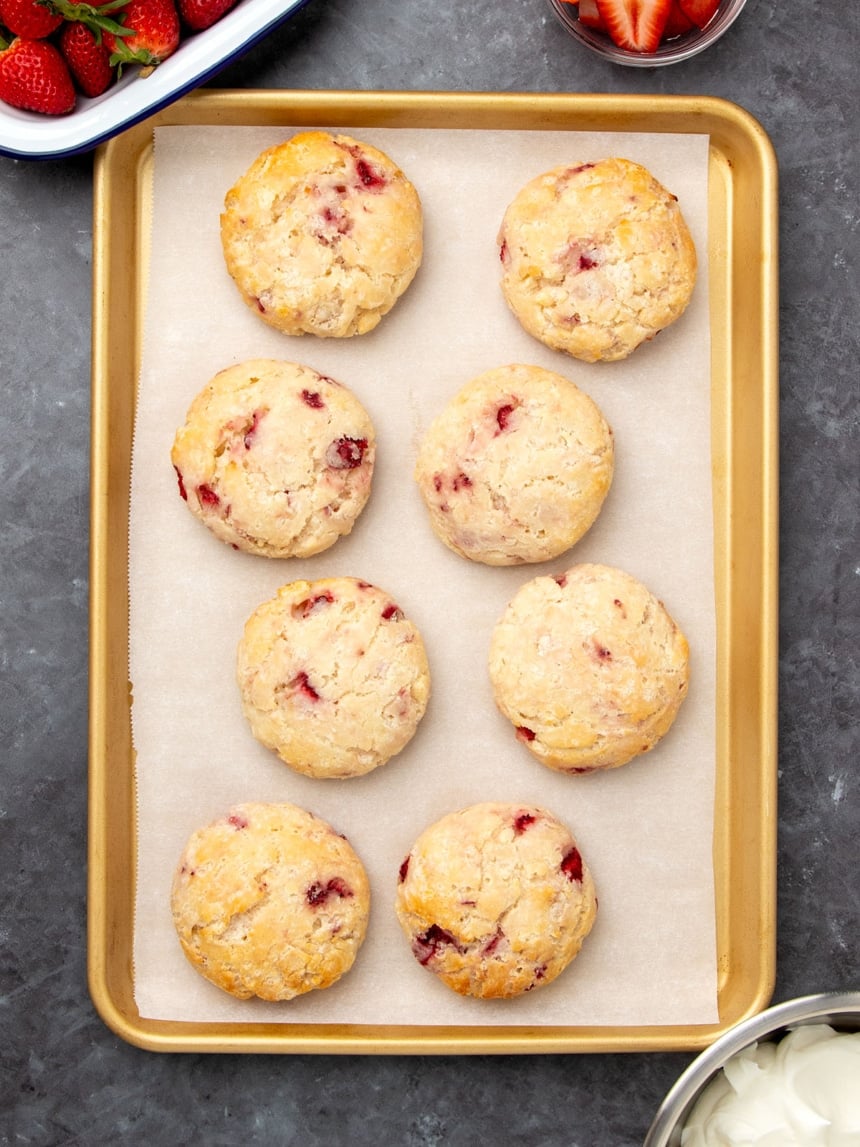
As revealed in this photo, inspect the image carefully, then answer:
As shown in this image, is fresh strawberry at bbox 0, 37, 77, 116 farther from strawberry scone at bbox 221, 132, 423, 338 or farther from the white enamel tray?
strawberry scone at bbox 221, 132, 423, 338

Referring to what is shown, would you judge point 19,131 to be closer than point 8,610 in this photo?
Yes

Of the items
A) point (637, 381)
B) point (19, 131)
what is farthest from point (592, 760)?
point (19, 131)

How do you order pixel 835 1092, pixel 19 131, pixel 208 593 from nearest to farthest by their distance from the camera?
pixel 835 1092
pixel 19 131
pixel 208 593

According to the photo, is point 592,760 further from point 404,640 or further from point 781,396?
point 781,396

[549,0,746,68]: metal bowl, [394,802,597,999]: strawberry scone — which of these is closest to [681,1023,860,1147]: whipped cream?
[394,802,597,999]: strawberry scone

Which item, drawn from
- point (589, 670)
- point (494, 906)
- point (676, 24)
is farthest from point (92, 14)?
point (494, 906)

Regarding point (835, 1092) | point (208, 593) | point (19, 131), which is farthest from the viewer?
point (208, 593)

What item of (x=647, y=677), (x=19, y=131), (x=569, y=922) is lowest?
(x=569, y=922)
